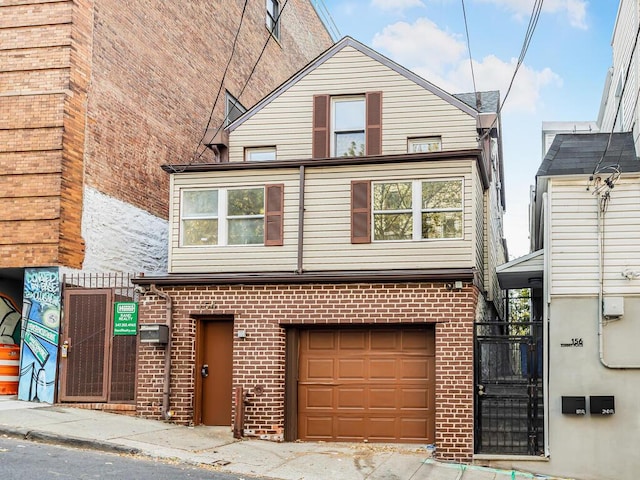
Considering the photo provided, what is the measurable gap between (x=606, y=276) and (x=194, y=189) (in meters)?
8.05

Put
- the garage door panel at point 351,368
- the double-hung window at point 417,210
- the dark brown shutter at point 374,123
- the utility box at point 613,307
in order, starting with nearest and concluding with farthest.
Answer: the utility box at point 613,307
the garage door panel at point 351,368
the double-hung window at point 417,210
the dark brown shutter at point 374,123

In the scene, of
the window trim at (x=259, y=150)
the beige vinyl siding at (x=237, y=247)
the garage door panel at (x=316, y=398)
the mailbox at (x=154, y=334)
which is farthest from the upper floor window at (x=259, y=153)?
the garage door panel at (x=316, y=398)

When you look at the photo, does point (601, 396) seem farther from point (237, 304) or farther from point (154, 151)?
point (154, 151)

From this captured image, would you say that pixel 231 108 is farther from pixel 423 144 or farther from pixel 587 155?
pixel 587 155

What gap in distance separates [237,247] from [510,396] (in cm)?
588

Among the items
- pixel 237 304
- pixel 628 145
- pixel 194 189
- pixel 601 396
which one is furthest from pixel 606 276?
pixel 194 189

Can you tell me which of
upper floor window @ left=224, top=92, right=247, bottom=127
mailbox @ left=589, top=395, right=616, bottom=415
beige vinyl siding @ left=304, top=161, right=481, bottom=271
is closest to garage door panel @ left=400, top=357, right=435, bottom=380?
beige vinyl siding @ left=304, top=161, right=481, bottom=271

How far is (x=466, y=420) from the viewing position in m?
A: 13.2

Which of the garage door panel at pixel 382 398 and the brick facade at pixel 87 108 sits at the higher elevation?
the brick facade at pixel 87 108

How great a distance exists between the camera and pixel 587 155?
14820 millimetres

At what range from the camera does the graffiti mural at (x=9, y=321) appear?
57.8 feet

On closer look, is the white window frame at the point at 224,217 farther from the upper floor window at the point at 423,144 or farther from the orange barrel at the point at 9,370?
the orange barrel at the point at 9,370

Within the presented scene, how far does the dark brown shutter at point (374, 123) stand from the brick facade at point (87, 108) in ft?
19.9

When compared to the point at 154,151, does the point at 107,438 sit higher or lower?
lower
